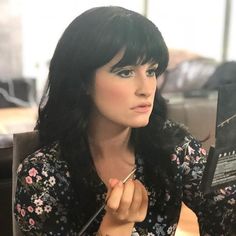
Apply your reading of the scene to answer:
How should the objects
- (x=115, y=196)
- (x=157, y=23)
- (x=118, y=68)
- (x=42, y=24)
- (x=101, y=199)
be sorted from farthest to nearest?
(x=42, y=24) < (x=157, y=23) < (x=101, y=199) < (x=118, y=68) < (x=115, y=196)

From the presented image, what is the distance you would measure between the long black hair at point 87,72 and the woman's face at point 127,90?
16 millimetres

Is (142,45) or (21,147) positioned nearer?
(142,45)

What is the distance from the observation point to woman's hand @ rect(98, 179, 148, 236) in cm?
71

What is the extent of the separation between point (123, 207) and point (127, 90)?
0.71 feet

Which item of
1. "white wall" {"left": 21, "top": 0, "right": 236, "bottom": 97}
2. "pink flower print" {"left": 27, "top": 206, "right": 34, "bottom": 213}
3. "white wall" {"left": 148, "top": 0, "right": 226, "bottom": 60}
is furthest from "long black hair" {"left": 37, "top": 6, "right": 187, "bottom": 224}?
"white wall" {"left": 148, "top": 0, "right": 226, "bottom": 60}

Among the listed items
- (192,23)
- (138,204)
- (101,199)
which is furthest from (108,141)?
(192,23)

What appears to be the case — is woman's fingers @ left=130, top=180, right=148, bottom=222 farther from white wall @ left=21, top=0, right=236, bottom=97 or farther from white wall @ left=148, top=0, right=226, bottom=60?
white wall @ left=148, top=0, right=226, bottom=60

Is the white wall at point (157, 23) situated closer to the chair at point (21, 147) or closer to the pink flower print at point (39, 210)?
the chair at point (21, 147)

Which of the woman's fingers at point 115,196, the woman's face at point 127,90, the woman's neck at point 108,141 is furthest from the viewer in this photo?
the woman's neck at point 108,141

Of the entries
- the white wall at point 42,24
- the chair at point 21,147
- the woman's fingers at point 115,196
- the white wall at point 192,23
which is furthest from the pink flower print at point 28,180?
the white wall at point 192,23

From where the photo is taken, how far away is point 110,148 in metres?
0.95

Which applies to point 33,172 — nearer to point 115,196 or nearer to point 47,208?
point 47,208

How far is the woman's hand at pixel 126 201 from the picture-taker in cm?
71

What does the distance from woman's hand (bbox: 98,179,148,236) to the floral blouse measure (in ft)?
0.43
